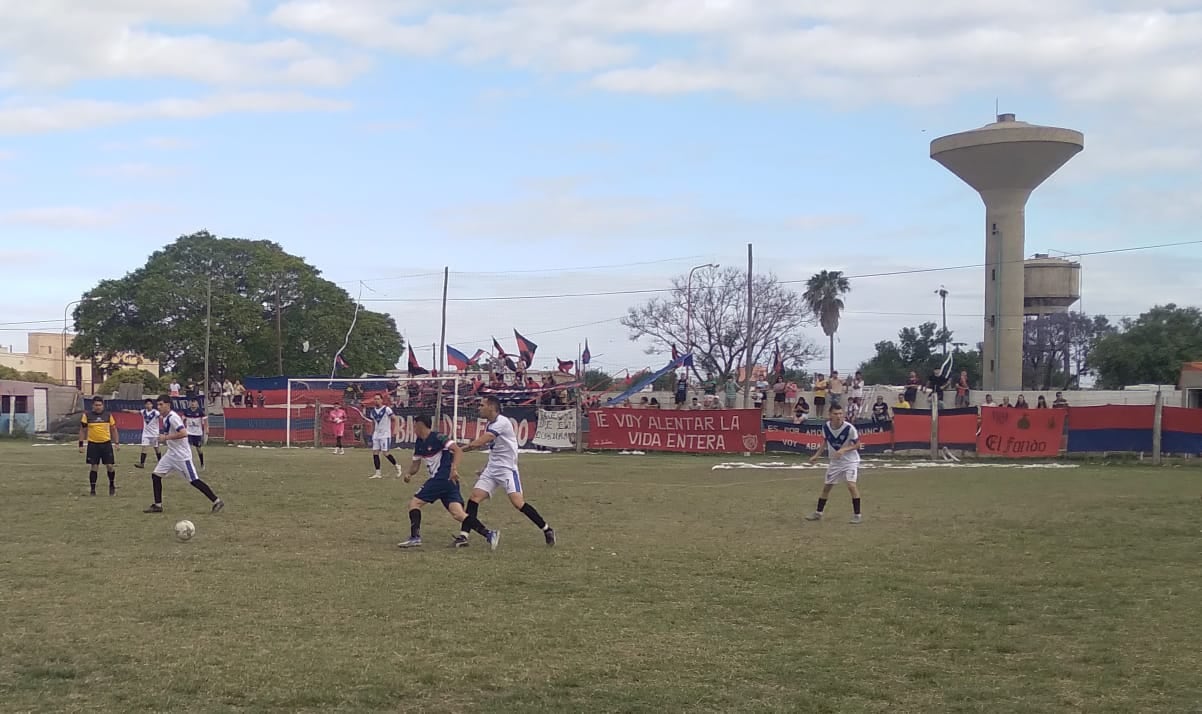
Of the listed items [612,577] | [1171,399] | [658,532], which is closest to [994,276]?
[1171,399]

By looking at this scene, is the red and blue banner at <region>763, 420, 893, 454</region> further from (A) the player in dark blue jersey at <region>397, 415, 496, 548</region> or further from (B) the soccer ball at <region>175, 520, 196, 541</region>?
(B) the soccer ball at <region>175, 520, 196, 541</region>

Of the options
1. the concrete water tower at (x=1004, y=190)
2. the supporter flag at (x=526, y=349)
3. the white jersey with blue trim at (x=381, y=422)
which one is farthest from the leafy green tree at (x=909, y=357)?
the white jersey with blue trim at (x=381, y=422)

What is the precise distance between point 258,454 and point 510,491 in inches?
897

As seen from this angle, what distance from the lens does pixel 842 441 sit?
54.3 ft

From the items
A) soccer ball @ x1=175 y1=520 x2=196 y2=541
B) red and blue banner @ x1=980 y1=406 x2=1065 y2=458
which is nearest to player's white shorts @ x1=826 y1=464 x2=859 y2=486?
soccer ball @ x1=175 y1=520 x2=196 y2=541

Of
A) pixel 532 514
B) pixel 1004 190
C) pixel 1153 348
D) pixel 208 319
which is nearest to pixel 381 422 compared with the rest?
pixel 532 514

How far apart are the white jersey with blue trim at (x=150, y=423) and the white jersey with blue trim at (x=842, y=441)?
16397mm

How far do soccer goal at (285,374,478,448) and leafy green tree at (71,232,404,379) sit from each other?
21.1 m

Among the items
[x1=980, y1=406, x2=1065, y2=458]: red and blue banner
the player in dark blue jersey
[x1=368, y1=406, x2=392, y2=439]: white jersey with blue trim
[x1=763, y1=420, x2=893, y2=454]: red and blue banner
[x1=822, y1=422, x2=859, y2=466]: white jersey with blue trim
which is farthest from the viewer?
[x1=763, y1=420, x2=893, y2=454]: red and blue banner

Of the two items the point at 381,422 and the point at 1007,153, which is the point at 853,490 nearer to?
the point at 381,422

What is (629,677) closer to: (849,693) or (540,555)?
(849,693)

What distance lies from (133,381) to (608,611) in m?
67.2

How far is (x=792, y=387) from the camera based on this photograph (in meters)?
39.5

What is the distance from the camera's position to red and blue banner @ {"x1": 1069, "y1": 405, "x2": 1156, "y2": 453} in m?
29.4
